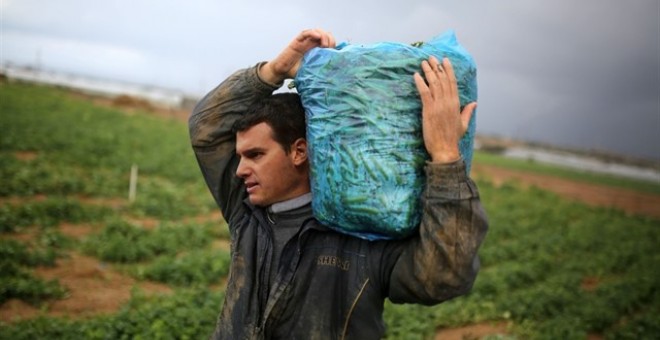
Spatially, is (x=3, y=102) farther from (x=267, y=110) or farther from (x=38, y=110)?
(x=267, y=110)

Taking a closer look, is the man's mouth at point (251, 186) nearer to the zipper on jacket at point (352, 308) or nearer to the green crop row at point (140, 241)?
the zipper on jacket at point (352, 308)

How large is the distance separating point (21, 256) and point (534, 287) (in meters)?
→ 7.99

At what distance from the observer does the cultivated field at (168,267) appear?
17.4ft

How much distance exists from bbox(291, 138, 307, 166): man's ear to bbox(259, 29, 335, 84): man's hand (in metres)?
0.33

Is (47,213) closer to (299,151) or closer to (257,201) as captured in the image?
(257,201)

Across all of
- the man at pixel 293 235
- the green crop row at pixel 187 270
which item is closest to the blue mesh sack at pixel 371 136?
the man at pixel 293 235

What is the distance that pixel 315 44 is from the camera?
2.07 m

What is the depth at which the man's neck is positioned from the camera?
2090 mm

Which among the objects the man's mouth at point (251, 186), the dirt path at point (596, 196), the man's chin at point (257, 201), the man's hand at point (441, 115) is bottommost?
the dirt path at point (596, 196)

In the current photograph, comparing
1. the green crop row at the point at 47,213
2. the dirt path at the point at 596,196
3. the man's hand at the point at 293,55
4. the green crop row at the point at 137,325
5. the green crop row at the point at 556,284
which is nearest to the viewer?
the man's hand at the point at 293,55

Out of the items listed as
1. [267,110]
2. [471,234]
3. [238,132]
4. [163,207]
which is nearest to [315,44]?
[267,110]

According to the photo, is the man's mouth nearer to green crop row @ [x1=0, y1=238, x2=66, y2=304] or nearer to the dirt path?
green crop row @ [x1=0, y1=238, x2=66, y2=304]

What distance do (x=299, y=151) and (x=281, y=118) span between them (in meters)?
0.16

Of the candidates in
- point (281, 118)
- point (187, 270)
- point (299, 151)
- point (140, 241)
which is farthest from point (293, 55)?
point (140, 241)
